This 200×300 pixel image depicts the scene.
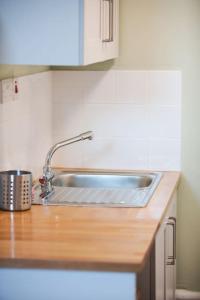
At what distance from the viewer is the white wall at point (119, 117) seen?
3723 mm

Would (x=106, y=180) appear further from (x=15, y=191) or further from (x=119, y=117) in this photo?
(x=15, y=191)

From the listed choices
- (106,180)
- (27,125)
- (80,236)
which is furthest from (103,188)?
(80,236)

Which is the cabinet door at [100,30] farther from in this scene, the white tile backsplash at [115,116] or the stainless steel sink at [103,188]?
the stainless steel sink at [103,188]

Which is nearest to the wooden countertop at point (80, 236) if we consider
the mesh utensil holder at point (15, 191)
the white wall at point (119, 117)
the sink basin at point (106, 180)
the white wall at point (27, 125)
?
the mesh utensil holder at point (15, 191)

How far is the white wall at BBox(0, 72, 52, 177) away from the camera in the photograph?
9.88 feet

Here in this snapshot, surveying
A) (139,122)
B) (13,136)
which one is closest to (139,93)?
(139,122)

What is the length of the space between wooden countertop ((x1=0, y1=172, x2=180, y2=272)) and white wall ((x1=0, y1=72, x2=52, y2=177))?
333 millimetres

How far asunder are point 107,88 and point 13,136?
0.84 metres

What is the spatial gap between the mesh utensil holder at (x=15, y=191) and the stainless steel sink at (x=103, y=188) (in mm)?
167

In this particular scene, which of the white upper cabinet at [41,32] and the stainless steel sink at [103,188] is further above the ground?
the white upper cabinet at [41,32]

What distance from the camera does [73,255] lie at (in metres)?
2.17

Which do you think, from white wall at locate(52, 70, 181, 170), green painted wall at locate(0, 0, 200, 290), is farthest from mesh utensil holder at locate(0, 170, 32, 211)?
green painted wall at locate(0, 0, 200, 290)

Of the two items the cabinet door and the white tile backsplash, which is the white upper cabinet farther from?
the white tile backsplash

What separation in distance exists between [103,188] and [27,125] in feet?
1.60
